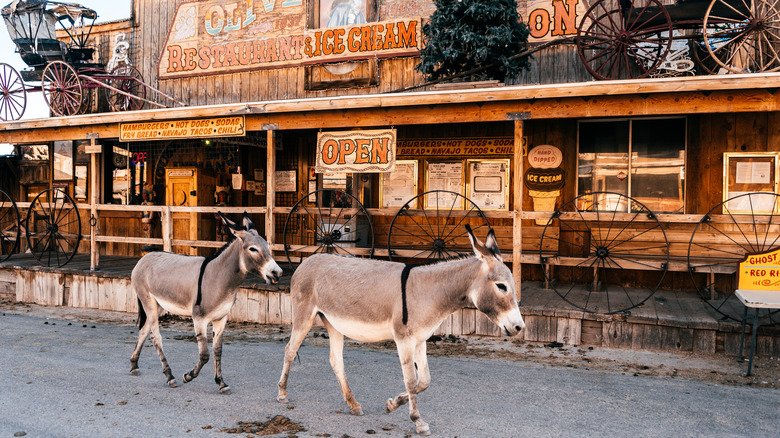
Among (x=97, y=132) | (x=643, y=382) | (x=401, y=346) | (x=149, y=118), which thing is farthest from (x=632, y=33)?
(x=97, y=132)

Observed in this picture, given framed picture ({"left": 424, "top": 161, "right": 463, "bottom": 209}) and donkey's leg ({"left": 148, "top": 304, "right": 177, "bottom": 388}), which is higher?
framed picture ({"left": 424, "top": 161, "right": 463, "bottom": 209})

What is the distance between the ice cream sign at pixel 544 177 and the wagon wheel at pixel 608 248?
370 millimetres

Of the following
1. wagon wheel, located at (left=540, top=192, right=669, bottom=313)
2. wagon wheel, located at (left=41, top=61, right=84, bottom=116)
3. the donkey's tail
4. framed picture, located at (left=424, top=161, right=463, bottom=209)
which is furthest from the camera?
wagon wheel, located at (left=41, top=61, right=84, bottom=116)

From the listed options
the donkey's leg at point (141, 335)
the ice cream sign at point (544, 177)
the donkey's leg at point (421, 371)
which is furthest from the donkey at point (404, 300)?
the ice cream sign at point (544, 177)

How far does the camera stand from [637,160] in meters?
9.85

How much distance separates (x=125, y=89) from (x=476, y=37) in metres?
9.25

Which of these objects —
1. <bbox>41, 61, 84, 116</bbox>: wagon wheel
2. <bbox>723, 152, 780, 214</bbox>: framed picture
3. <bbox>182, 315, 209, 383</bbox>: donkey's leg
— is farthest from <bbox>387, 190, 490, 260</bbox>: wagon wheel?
<bbox>41, 61, 84, 116</bbox>: wagon wheel

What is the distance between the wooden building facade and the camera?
8.00 m

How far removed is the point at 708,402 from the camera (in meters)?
5.36

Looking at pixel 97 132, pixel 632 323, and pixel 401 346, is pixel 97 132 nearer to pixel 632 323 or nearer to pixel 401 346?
pixel 401 346

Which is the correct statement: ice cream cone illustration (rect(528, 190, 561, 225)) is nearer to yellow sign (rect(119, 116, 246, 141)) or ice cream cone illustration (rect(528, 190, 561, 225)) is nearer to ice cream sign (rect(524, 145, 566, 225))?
ice cream sign (rect(524, 145, 566, 225))

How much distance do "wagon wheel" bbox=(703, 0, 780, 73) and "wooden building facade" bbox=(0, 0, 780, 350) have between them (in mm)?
972

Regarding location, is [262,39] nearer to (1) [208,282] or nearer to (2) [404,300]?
(1) [208,282]

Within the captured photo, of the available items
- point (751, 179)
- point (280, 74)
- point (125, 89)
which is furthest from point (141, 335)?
point (125, 89)
